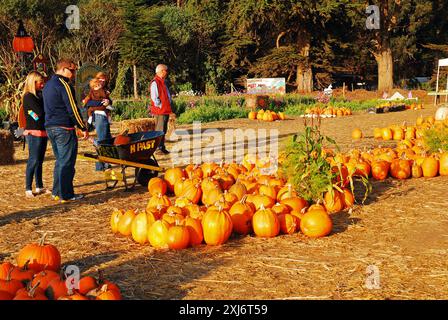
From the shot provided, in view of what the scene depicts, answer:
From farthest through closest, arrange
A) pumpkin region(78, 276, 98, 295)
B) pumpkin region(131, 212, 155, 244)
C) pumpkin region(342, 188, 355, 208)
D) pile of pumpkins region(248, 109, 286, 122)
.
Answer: pile of pumpkins region(248, 109, 286, 122), pumpkin region(342, 188, 355, 208), pumpkin region(131, 212, 155, 244), pumpkin region(78, 276, 98, 295)

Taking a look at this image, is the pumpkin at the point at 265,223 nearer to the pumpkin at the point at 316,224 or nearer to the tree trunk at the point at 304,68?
the pumpkin at the point at 316,224

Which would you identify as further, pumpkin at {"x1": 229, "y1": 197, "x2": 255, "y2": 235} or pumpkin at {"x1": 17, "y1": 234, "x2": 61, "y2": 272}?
pumpkin at {"x1": 229, "y1": 197, "x2": 255, "y2": 235}

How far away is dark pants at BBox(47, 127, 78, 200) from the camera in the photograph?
6469mm

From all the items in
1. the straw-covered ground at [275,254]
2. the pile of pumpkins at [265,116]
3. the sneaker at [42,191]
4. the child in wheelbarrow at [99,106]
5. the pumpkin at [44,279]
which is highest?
the child in wheelbarrow at [99,106]

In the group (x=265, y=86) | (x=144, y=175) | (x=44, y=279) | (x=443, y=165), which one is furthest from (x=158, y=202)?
(x=265, y=86)

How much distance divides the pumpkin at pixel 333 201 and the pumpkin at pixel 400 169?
194cm

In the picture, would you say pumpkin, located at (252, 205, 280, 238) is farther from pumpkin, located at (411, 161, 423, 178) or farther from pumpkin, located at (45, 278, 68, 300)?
pumpkin, located at (411, 161, 423, 178)

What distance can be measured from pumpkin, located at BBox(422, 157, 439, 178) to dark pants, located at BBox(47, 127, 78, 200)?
4.78 meters

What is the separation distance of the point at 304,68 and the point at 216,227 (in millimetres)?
31413

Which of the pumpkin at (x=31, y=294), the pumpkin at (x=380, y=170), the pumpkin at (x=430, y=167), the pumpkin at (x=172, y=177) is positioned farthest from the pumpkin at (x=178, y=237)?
the pumpkin at (x=430, y=167)

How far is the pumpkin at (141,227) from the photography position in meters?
4.77

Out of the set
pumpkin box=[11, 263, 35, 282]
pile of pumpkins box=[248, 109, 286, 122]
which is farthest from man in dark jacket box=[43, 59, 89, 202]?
pile of pumpkins box=[248, 109, 286, 122]

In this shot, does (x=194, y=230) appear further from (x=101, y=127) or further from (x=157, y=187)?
(x=101, y=127)

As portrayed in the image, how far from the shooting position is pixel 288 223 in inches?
197
